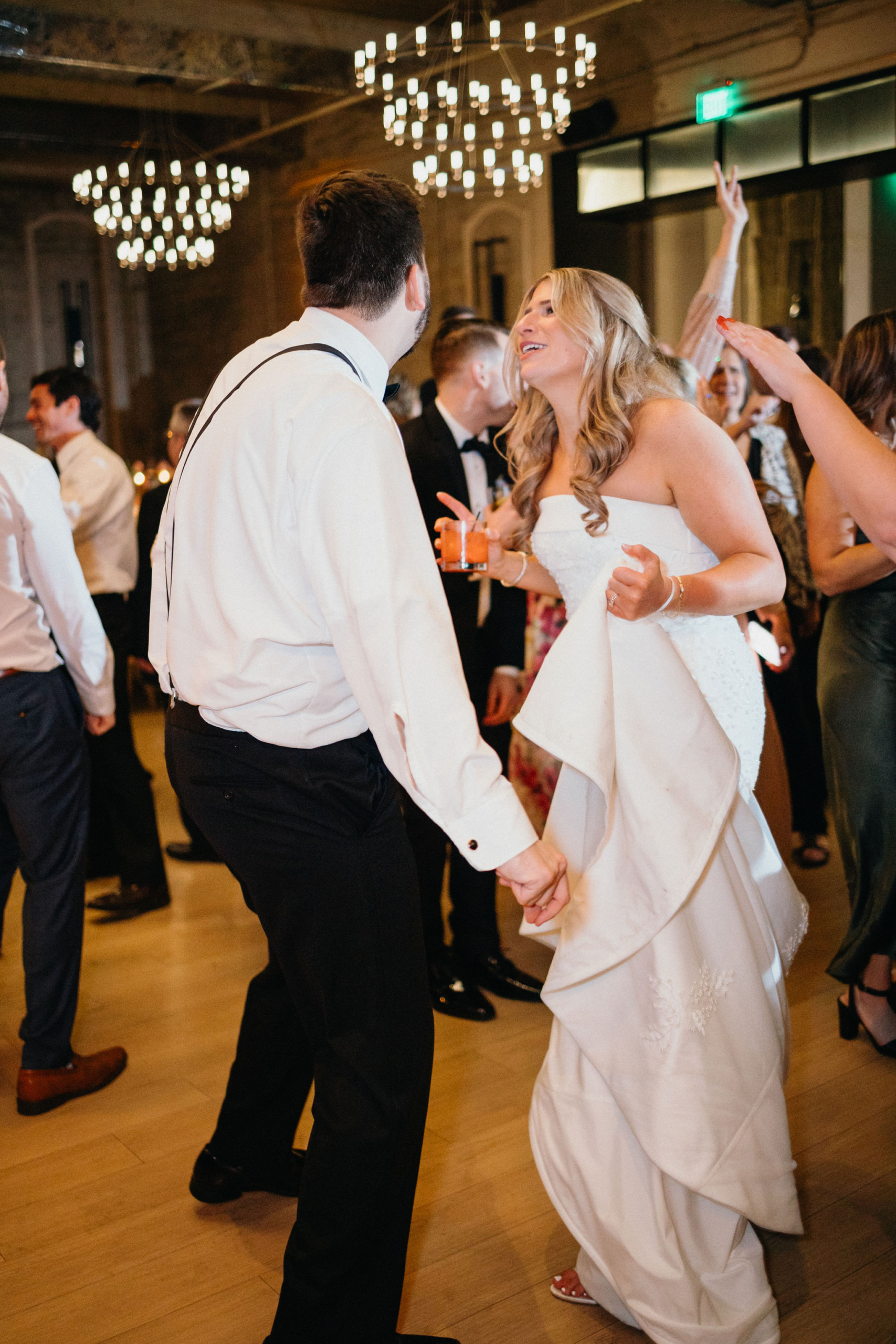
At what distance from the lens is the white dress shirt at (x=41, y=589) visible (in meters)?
2.77

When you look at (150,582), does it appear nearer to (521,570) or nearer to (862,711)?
(521,570)

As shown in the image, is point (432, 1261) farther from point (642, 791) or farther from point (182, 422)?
point (182, 422)

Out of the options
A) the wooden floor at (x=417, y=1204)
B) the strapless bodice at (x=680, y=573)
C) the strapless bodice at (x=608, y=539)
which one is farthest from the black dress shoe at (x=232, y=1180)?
the strapless bodice at (x=608, y=539)

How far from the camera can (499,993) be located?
133 inches

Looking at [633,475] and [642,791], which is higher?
[633,475]

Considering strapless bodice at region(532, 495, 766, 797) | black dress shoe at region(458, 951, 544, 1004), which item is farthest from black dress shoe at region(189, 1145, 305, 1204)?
strapless bodice at region(532, 495, 766, 797)

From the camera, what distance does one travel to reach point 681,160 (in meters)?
8.21

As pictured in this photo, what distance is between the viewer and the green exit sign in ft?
24.5

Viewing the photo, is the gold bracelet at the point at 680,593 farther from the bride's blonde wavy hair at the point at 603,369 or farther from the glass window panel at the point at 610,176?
the glass window panel at the point at 610,176

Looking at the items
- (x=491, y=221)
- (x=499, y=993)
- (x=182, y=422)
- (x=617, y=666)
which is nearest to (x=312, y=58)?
(x=491, y=221)

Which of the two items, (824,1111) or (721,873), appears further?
(824,1111)

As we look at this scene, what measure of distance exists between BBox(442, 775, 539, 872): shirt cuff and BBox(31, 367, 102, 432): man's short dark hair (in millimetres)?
3488

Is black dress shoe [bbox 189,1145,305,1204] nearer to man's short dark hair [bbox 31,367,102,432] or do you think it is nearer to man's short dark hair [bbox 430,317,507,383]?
man's short dark hair [bbox 430,317,507,383]

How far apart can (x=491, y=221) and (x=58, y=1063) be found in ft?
28.1
